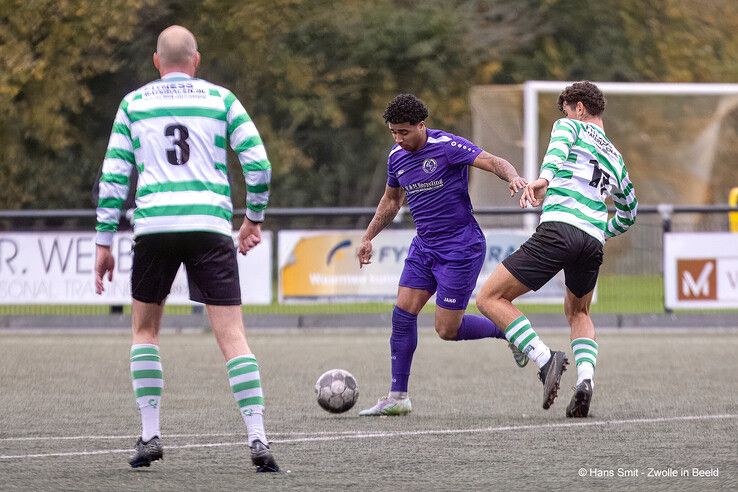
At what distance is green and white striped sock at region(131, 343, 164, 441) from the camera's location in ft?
23.6

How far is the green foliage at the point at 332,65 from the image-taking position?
2792 cm

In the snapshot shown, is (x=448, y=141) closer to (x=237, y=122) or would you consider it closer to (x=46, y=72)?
(x=237, y=122)

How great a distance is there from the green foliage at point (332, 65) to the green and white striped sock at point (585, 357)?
17855 millimetres

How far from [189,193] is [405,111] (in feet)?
8.98

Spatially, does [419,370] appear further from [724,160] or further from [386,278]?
[724,160]

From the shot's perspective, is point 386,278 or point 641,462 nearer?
point 641,462

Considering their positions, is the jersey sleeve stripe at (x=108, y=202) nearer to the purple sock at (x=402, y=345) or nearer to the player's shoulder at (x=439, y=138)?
the player's shoulder at (x=439, y=138)

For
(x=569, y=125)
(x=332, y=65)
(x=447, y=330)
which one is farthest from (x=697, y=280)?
(x=332, y=65)

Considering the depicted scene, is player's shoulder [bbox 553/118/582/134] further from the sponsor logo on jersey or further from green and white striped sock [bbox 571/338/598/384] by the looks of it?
green and white striped sock [bbox 571/338/598/384]

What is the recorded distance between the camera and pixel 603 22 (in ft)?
110

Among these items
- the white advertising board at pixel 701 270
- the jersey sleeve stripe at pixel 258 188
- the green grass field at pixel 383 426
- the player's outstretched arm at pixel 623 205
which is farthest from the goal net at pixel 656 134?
the jersey sleeve stripe at pixel 258 188

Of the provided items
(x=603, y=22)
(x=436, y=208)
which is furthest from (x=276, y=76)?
(x=436, y=208)

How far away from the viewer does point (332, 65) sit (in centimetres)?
3244

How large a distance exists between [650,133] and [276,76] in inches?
307
